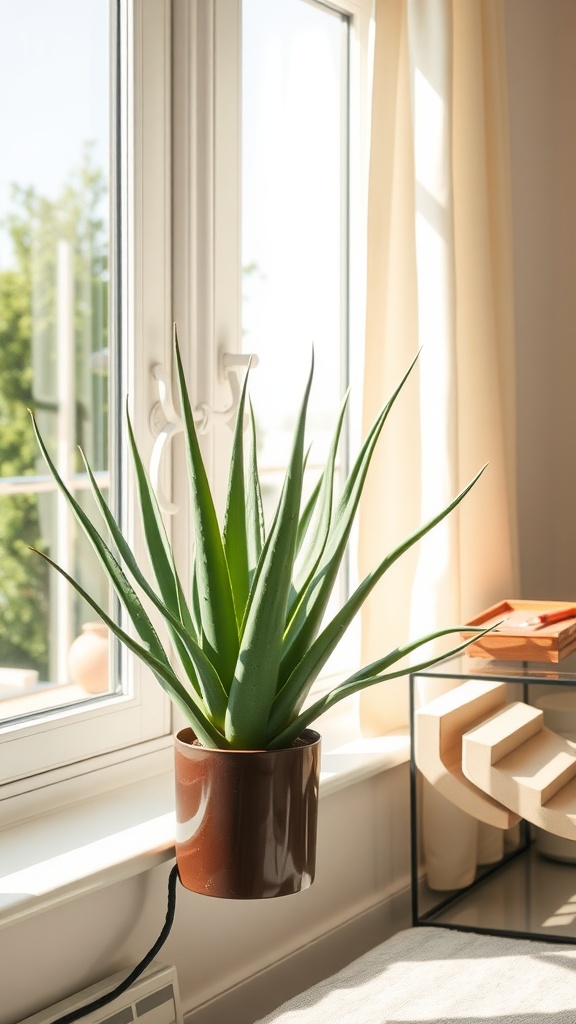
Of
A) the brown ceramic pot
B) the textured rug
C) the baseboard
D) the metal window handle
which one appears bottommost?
the baseboard

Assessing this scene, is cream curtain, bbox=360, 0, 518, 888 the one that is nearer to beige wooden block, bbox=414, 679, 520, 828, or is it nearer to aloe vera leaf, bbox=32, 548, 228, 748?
beige wooden block, bbox=414, 679, 520, 828

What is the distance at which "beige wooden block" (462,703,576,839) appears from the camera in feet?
5.38

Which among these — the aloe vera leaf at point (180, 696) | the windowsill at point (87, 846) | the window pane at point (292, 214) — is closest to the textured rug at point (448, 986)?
the windowsill at point (87, 846)

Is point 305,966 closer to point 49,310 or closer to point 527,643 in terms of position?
point 527,643

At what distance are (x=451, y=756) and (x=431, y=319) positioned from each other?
74cm

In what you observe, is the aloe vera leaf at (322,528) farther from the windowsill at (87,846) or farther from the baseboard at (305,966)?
the baseboard at (305,966)

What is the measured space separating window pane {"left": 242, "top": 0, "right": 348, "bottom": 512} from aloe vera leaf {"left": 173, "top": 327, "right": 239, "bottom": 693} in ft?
2.37

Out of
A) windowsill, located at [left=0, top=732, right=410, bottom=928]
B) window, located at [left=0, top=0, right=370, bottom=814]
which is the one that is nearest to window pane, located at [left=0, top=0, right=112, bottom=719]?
window, located at [left=0, top=0, right=370, bottom=814]

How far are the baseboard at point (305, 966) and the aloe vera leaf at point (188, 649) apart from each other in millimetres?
502

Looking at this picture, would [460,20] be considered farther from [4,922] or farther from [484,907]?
[4,922]

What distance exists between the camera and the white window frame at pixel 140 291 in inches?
63.1

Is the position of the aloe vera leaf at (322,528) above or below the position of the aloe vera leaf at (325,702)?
above

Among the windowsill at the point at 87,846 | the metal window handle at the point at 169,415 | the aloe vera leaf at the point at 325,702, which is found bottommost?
the windowsill at the point at 87,846

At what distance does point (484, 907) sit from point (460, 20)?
152 cm
